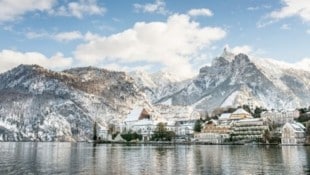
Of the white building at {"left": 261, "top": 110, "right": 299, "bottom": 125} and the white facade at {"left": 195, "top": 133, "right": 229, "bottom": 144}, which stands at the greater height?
the white building at {"left": 261, "top": 110, "right": 299, "bottom": 125}

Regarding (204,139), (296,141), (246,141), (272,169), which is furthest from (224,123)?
(272,169)

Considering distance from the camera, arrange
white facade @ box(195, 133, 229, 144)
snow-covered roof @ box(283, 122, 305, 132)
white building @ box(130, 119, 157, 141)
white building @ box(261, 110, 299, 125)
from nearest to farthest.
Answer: snow-covered roof @ box(283, 122, 305, 132), white facade @ box(195, 133, 229, 144), white building @ box(261, 110, 299, 125), white building @ box(130, 119, 157, 141)

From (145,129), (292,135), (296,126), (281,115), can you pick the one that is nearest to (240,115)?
(281,115)

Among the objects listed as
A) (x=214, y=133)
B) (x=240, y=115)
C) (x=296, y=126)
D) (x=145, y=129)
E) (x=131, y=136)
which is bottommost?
(x=131, y=136)

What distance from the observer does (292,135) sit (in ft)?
411

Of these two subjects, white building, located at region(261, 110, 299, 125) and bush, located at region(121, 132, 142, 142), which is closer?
white building, located at region(261, 110, 299, 125)

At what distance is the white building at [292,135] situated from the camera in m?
124

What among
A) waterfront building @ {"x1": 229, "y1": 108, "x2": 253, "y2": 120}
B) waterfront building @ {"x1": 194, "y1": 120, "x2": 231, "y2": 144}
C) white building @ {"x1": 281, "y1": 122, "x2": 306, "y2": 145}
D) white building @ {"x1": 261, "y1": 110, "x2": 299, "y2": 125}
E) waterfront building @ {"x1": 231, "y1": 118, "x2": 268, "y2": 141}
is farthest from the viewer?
waterfront building @ {"x1": 229, "y1": 108, "x2": 253, "y2": 120}

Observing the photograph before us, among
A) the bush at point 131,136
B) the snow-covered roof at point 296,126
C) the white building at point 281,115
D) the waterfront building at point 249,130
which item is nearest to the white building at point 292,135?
the snow-covered roof at point 296,126

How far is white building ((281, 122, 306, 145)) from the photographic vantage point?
408 feet

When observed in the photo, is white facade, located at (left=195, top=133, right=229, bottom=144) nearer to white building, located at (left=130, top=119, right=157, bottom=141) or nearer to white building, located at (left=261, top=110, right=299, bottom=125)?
white building, located at (left=261, top=110, right=299, bottom=125)

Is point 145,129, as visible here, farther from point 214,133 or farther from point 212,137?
point 214,133

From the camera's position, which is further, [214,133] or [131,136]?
[131,136]

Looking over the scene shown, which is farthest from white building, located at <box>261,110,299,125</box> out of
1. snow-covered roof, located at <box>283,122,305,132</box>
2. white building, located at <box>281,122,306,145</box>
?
white building, located at <box>281,122,306,145</box>
